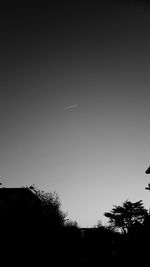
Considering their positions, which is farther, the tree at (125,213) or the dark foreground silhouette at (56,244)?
the tree at (125,213)

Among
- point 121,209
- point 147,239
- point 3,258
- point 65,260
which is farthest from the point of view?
point 121,209

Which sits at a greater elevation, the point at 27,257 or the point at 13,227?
the point at 13,227

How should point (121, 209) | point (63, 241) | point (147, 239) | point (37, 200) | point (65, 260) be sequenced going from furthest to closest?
point (121, 209) → point (37, 200) → point (63, 241) → point (65, 260) → point (147, 239)

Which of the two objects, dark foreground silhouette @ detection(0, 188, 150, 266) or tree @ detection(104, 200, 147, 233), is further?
tree @ detection(104, 200, 147, 233)

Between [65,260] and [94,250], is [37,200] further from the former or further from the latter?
[65,260]

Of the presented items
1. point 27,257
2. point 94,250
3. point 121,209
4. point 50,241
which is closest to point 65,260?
point 50,241

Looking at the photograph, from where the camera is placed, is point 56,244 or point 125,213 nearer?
point 56,244

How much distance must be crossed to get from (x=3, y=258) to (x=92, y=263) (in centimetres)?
1320

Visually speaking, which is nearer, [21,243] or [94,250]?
[21,243]

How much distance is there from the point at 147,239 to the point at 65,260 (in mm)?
11105

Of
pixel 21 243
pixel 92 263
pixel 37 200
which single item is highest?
pixel 37 200

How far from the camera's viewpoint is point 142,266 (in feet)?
51.8

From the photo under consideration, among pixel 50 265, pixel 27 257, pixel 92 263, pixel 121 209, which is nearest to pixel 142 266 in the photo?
pixel 50 265

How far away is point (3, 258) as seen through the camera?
19.3 metres
